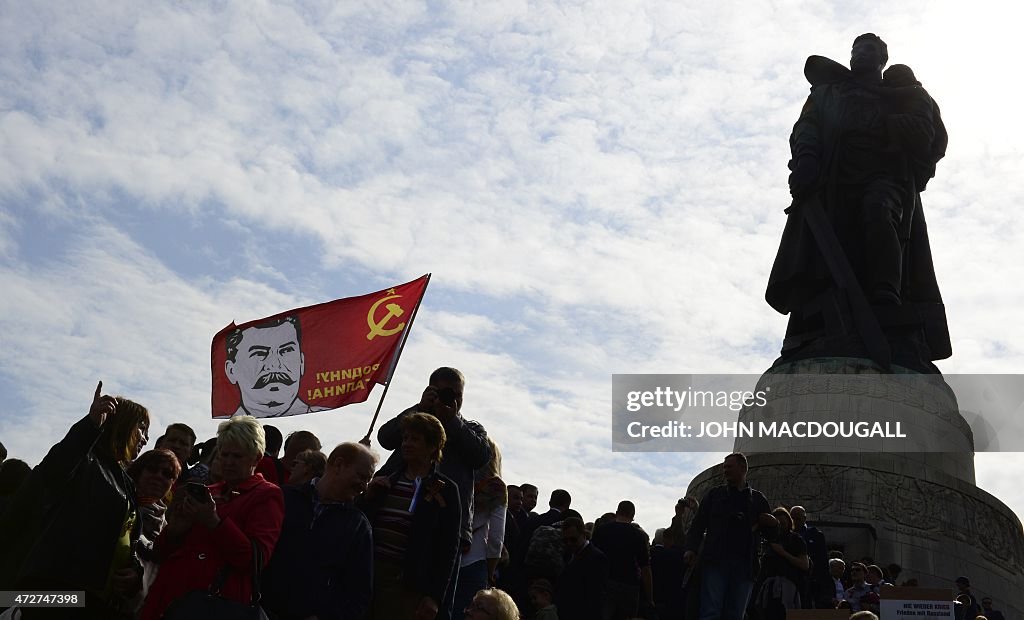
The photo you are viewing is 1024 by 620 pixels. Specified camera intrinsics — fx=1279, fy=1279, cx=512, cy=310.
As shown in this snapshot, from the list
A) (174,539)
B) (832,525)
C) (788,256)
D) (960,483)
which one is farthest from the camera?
(788,256)

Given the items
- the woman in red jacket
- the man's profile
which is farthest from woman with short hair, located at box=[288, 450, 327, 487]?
the man's profile

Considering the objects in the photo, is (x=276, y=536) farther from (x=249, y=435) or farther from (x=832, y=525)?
(x=832, y=525)

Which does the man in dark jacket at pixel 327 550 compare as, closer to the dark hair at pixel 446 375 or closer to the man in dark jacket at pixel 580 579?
the dark hair at pixel 446 375

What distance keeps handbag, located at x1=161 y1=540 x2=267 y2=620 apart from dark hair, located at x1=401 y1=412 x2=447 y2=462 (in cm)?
163

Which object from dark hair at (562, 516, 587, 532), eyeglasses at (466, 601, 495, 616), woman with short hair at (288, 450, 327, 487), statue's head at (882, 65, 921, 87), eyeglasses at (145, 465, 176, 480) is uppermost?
statue's head at (882, 65, 921, 87)

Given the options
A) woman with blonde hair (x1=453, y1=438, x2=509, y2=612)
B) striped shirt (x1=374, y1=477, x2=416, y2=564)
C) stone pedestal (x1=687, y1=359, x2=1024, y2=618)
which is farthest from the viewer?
stone pedestal (x1=687, y1=359, x2=1024, y2=618)

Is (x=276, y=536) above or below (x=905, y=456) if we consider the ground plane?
below

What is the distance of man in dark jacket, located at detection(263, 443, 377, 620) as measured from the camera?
5.84 metres

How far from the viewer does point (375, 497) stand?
22.4 ft

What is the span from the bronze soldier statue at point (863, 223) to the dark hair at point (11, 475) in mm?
15284

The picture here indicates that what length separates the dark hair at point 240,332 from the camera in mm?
12875

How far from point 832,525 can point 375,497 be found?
11.6 metres

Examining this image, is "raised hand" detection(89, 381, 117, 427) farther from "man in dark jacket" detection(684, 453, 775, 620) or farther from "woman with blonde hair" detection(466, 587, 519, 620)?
"man in dark jacket" detection(684, 453, 775, 620)

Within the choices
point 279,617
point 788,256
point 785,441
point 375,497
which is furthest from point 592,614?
point 788,256
